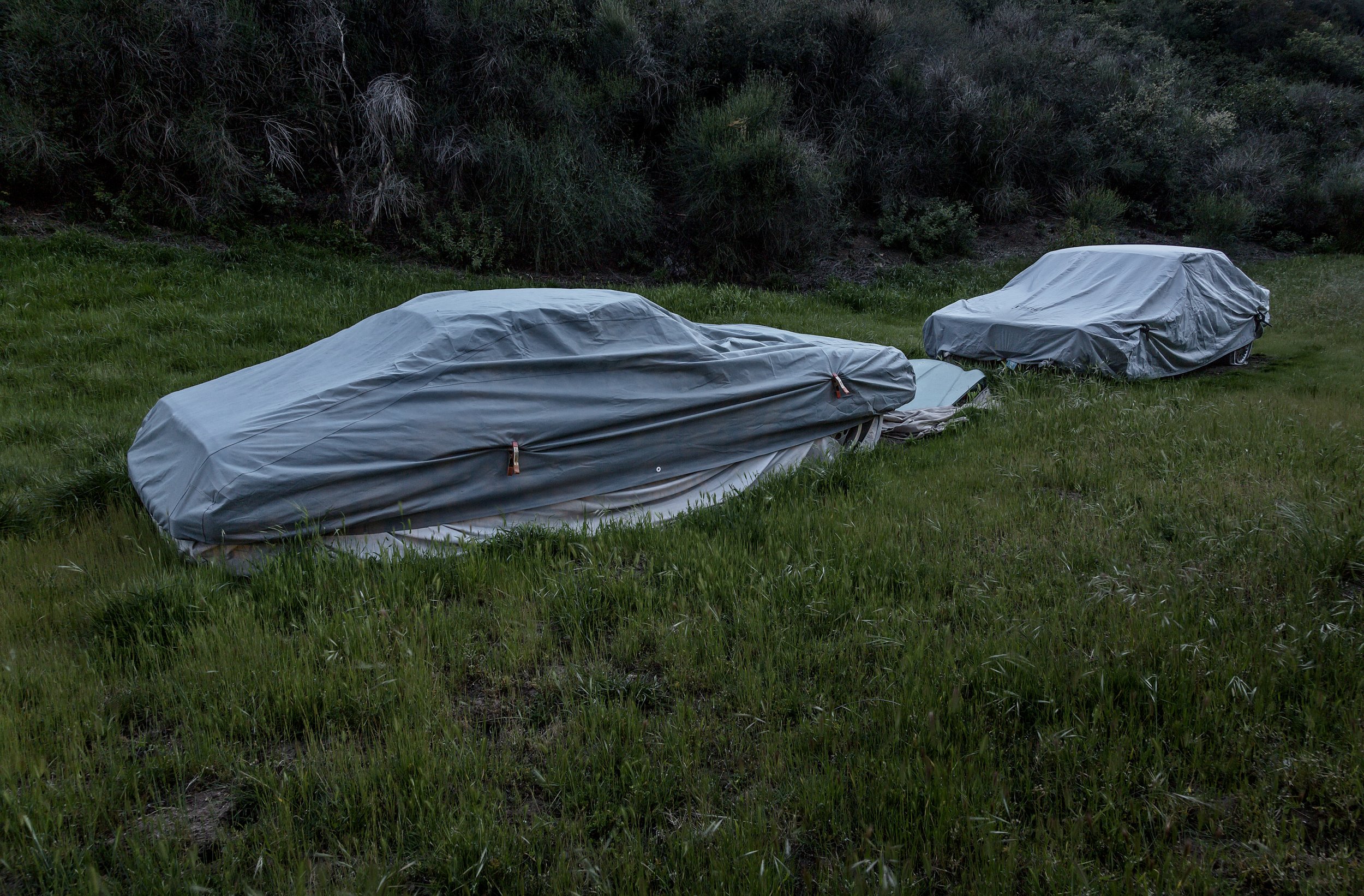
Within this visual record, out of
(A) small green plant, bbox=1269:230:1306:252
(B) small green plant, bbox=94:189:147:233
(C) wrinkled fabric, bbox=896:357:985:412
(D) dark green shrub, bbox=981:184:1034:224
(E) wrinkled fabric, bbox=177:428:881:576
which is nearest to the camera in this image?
(E) wrinkled fabric, bbox=177:428:881:576

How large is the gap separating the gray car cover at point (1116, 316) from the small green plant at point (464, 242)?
7.05 metres

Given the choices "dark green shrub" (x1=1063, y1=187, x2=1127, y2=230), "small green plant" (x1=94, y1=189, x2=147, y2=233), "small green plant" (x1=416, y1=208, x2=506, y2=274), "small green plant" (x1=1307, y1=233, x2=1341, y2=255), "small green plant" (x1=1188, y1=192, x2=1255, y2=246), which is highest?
"small green plant" (x1=94, y1=189, x2=147, y2=233)

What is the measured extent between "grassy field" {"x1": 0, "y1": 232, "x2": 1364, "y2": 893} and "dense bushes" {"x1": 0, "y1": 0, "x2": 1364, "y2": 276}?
8242mm

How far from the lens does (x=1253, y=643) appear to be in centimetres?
339

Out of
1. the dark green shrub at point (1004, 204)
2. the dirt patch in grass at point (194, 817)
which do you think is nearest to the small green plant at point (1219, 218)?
the dark green shrub at point (1004, 204)

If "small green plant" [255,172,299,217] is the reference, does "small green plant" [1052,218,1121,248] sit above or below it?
below

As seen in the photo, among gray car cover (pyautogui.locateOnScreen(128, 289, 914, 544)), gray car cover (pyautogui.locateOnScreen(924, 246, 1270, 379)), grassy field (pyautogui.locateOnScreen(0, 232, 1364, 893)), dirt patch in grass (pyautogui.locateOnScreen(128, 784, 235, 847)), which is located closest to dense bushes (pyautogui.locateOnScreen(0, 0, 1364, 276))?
gray car cover (pyautogui.locateOnScreen(924, 246, 1270, 379))

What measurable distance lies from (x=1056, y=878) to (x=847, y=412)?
14.5 feet

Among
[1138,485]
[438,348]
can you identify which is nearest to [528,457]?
[438,348]

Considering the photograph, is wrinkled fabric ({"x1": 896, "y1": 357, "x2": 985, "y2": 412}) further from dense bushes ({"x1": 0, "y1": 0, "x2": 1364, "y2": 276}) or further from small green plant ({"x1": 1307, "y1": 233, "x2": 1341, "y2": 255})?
small green plant ({"x1": 1307, "y1": 233, "x2": 1341, "y2": 255})

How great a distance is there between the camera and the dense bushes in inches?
469

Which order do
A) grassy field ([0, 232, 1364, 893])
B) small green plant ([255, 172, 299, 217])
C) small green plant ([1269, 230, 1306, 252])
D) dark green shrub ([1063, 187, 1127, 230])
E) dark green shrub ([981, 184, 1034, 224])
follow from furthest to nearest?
small green plant ([1269, 230, 1306, 252]), dark green shrub ([981, 184, 1034, 224]), dark green shrub ([1063, 187, 1127, 230]), small green plant ([255, 172, 299, 217]), grassy field ([0, 232, 1364, 893])

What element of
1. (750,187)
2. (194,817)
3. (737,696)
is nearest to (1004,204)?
(750,187)

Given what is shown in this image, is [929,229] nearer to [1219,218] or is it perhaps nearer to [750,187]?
[750,187]
